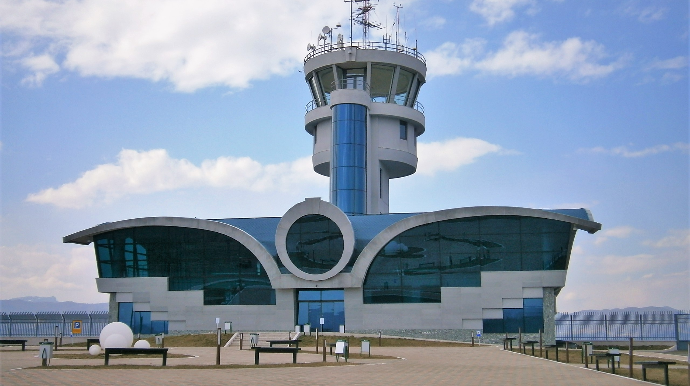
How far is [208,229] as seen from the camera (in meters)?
55.5

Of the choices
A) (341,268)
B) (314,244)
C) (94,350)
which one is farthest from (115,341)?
(314,244)

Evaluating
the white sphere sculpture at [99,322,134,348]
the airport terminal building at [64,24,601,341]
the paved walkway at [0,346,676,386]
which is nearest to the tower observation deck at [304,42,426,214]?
the airport terminal building at [64,24,601,341]

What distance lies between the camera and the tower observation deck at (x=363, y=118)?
210ft

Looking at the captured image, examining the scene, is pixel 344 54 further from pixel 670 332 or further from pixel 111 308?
pixel 670 332

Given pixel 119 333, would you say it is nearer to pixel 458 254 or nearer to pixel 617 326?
pixel 458 254

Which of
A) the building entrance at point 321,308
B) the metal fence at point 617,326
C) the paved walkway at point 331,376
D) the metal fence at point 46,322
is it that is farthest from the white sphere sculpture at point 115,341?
the metal fence at point 617,326

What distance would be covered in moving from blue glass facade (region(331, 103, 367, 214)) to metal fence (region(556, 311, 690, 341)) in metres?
18.4

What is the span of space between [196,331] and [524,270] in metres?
23.1

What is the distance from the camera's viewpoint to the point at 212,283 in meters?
55.2

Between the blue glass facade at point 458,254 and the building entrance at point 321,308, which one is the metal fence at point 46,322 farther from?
the blue glass facade at point 458,254

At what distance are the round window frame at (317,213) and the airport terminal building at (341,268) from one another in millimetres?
74

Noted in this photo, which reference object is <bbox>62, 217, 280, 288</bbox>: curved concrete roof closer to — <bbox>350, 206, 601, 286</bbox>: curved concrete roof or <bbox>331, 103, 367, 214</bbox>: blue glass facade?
<bbox>350, 206, 601, 286</bbox>: curved concrete roof

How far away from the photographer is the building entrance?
53.9 m

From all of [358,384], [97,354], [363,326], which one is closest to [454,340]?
[363,326]
